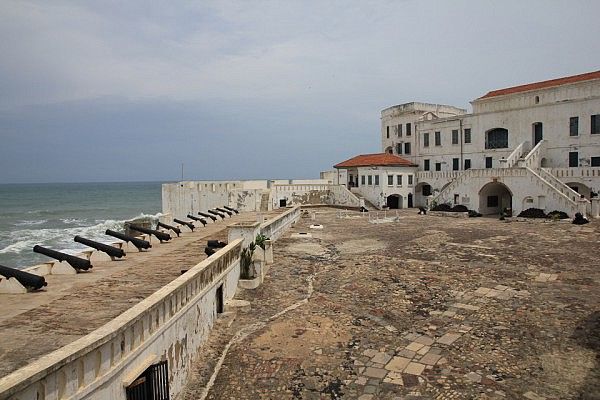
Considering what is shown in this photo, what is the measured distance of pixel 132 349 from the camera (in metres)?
7.14

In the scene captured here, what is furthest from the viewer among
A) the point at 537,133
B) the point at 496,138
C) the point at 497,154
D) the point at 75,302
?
the point at 496,138

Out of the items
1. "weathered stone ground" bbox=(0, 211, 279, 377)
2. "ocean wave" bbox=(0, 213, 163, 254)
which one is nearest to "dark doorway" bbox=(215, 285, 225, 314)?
"weathered stone ground" bbox=(0, 211, 279, 377)

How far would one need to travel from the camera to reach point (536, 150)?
3759 cm

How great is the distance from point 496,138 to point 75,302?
41.6 metres

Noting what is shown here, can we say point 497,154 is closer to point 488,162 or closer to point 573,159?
point 488,162

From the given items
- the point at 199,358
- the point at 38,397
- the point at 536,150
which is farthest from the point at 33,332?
the point at 536,150

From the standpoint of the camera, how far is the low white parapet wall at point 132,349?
205 inches

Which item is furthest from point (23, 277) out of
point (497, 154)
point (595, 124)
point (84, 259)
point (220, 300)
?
point (497, 154)

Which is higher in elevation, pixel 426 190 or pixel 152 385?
pixel 426 190

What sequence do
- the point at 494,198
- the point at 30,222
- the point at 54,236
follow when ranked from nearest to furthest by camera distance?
the point at 494,198, the point at 54,236, the point at 30,222

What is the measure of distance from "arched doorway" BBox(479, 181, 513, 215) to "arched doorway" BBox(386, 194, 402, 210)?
9.99 metres

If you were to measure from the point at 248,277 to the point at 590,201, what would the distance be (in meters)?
27.7

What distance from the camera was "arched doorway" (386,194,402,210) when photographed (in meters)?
47.0

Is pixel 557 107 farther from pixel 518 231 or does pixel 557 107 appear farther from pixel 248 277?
pixel 248 277
